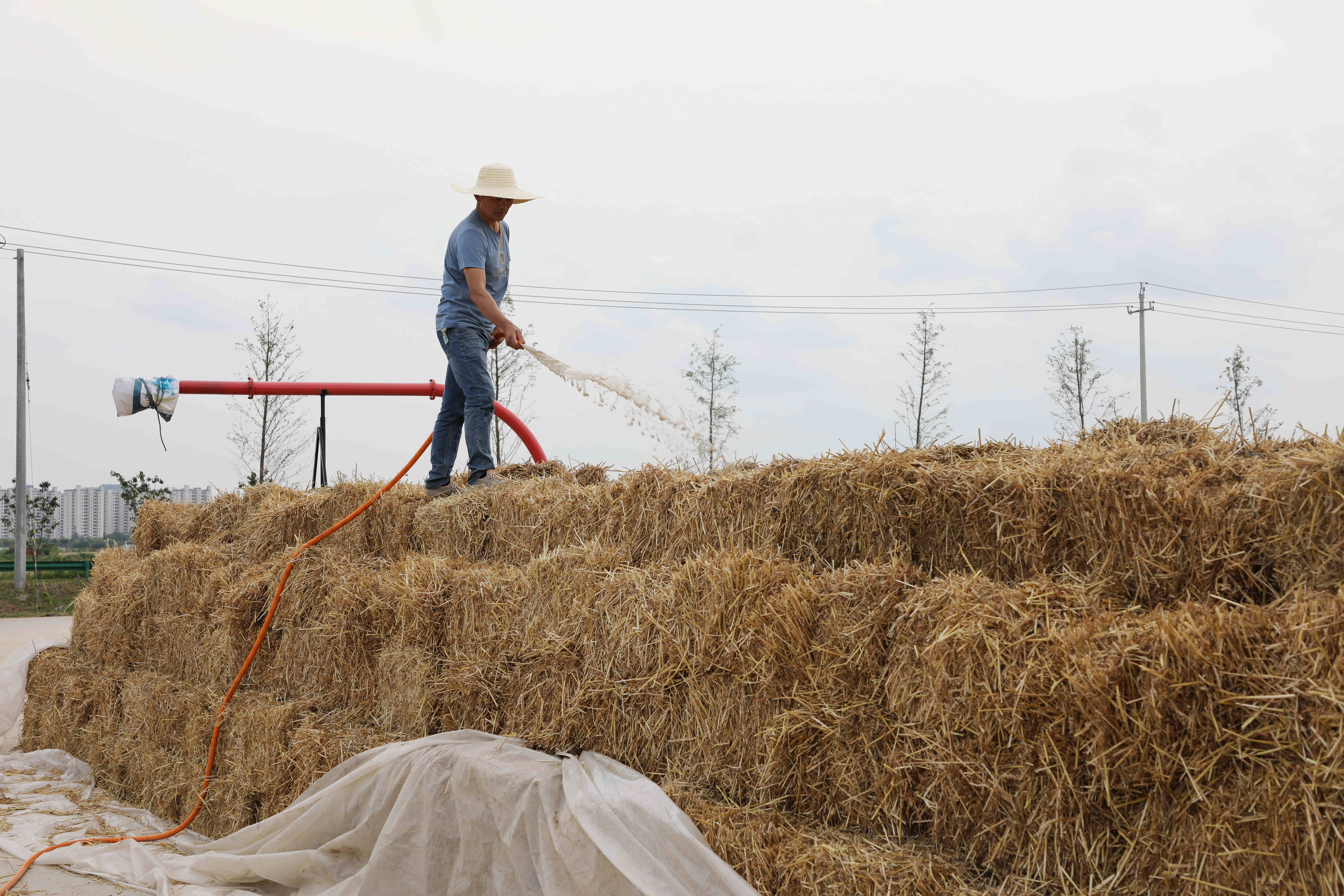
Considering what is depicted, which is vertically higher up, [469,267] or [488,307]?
[469,267]

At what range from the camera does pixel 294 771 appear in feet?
14.0

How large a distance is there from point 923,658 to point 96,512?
2133 inches

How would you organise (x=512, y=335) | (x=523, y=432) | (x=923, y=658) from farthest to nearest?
1. (x=523, y=432)
2. (x=512, y=335)
3. (x=923, y=658)

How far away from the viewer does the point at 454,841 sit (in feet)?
10.8

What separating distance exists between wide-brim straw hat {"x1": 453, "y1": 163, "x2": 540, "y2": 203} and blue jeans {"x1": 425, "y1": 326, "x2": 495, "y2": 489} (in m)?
0.78

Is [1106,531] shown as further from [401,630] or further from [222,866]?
[222,866]

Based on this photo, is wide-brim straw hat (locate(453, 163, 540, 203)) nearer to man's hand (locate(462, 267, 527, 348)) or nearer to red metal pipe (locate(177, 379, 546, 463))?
man's hand (locate(462, 267, 527, 348))

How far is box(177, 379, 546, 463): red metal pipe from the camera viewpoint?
740 cm

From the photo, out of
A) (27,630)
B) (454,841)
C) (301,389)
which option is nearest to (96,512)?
(27,630)

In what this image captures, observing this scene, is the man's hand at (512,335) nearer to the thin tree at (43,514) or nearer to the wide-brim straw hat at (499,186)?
the wide-brim straw hat at (499,186)

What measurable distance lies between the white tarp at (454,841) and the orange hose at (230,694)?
0.35 feet

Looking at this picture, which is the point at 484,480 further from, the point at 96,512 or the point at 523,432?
the point at 96,512

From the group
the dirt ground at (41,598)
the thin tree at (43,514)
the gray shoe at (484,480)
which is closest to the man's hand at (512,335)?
the gray shoe at (484,480)

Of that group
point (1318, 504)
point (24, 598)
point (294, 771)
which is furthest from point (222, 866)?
point (24, 598)
